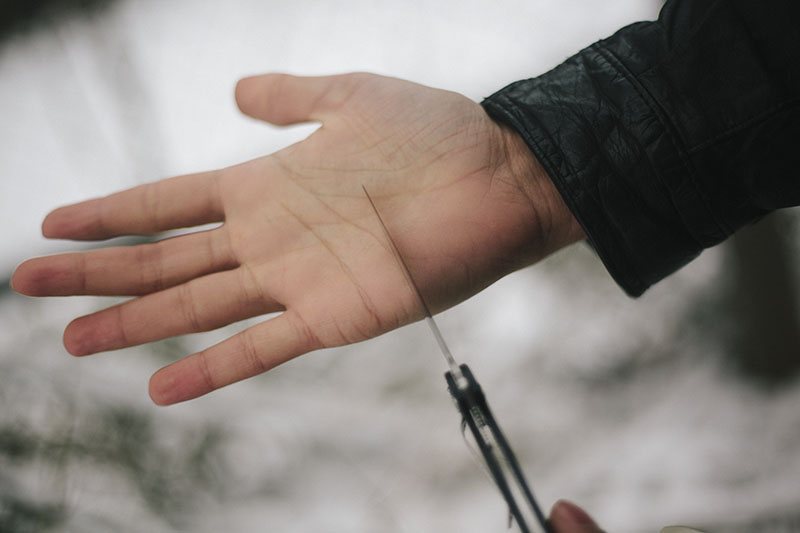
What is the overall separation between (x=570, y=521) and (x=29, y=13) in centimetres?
136

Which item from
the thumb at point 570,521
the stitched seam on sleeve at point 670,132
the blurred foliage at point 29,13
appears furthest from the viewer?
the blurred foliage at point 29,13

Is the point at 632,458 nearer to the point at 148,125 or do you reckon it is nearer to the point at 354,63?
the point at 354,63

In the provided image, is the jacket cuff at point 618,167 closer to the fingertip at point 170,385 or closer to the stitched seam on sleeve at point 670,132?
the stitched seam on sleeve at point 670,132

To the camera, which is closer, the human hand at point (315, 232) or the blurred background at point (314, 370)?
the human hand at point (315, 232)

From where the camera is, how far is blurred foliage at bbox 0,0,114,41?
3.65ft

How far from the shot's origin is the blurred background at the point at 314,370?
1.12 m

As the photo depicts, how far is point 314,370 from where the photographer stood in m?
1.14

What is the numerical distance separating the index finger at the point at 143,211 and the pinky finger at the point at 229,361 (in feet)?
0.69

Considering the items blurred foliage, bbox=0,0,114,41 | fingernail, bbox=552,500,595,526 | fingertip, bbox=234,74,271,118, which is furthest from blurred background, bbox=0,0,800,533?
fingernail, bbox=552,500,595,526

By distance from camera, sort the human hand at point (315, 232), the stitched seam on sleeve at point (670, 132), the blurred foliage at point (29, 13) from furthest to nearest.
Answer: the blurred foliage at point (29, 13) → the human hand at point (315, 232) → the stitched seam on sleeve at point (670, 132)

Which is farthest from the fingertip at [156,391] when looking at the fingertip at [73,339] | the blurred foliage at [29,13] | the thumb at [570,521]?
the blurred foliage at [29,13]

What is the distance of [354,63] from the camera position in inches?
44.7

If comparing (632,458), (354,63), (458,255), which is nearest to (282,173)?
(458,255)

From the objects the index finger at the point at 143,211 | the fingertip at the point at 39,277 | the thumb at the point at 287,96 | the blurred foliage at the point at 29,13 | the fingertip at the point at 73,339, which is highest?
the blurred foliage at the point at 29,13
